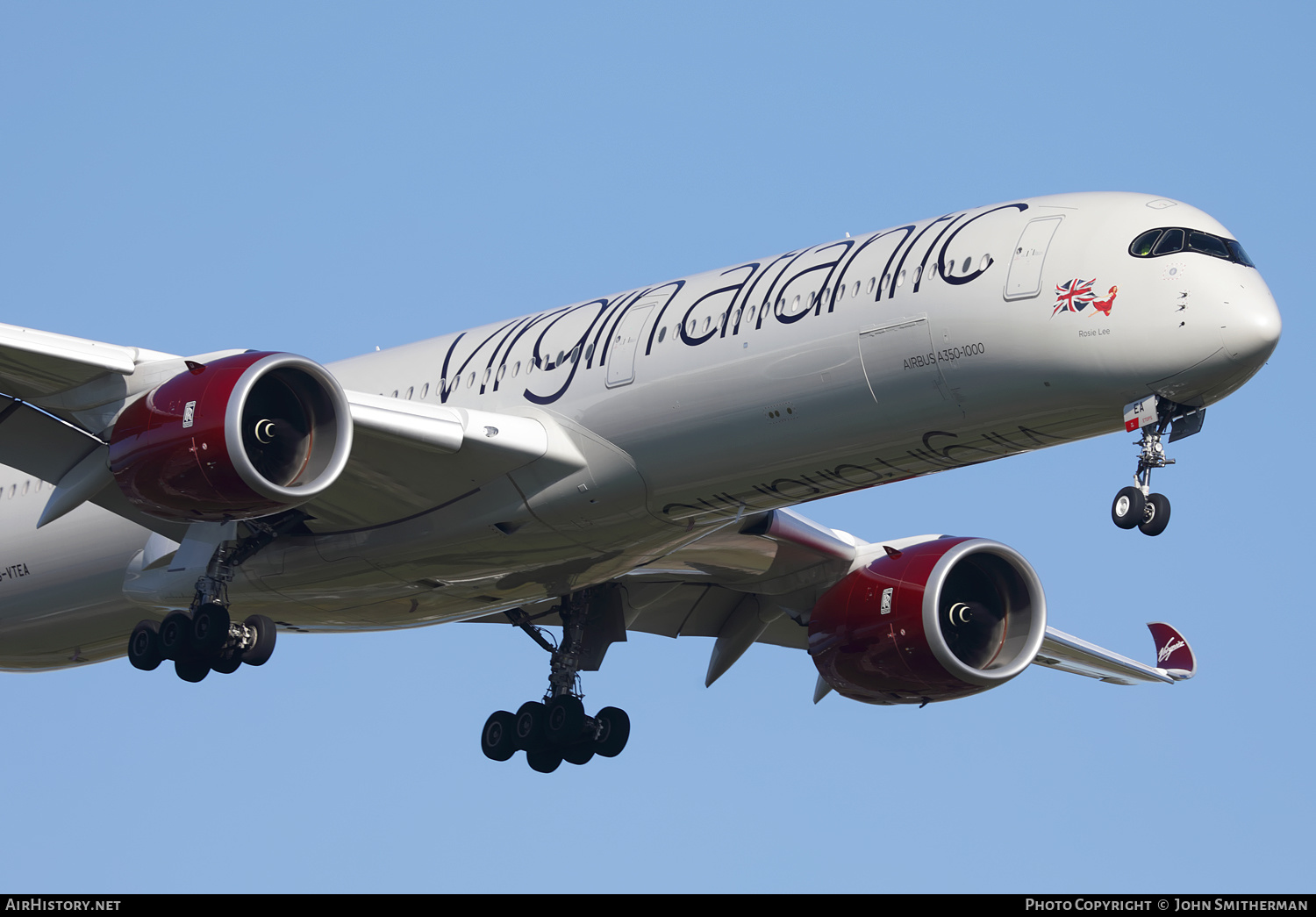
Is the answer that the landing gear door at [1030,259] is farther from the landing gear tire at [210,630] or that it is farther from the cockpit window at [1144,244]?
the landing gear tire at [210,630]

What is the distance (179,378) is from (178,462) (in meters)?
1.17

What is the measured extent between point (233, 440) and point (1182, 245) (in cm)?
1079

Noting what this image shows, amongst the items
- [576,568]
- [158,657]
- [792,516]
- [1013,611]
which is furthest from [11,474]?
[1013,611]

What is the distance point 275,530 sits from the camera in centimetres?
2611

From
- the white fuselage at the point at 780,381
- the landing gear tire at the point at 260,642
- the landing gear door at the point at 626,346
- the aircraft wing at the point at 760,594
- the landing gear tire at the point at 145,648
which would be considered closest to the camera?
A: the white fuselage at the point at 780,381

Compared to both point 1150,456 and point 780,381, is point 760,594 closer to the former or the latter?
point 780,381

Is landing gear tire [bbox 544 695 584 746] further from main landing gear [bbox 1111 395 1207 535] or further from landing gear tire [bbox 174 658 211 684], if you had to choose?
main landing gear [bbox 1111 395 1207 535]

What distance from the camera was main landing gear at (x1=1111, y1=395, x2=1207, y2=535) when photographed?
2075 cm

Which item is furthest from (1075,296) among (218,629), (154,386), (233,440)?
(218,629)

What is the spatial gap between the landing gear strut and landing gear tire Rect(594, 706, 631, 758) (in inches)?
225

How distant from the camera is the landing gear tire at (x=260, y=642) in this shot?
26234mm

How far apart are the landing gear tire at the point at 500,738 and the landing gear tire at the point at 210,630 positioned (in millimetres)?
5487

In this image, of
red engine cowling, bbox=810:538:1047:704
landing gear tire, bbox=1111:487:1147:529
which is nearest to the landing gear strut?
red engine cowling, bbox=810:538:1047:704

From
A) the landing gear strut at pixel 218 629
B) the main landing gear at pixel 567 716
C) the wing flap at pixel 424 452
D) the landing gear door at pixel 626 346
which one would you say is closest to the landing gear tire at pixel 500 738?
the main landing gear at pixel 567 716
